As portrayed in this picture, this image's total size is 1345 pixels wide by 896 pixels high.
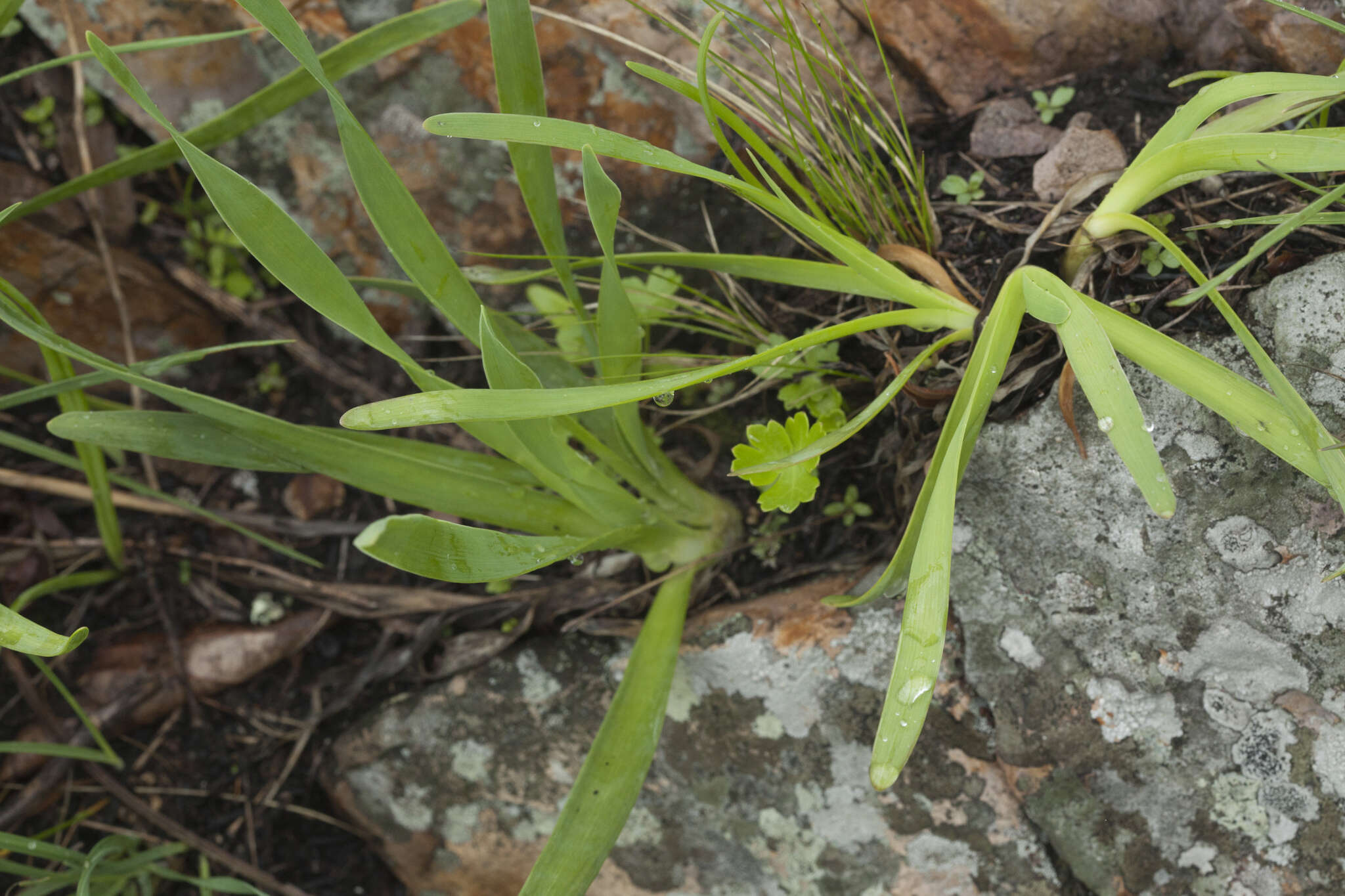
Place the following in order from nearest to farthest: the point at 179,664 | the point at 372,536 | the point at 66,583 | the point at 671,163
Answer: the point at 372,536 → the point at 671,163 → the point at 66,583 → the point at 179,664

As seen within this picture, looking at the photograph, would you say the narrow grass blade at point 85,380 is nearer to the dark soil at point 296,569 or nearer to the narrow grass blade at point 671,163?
the narrow grass blade at point 671,163

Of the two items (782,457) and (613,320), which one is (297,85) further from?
(782,457)

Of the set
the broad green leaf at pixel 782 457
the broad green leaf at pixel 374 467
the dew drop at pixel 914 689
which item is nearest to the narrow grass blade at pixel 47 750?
the broad green leaf at pixel 374 467

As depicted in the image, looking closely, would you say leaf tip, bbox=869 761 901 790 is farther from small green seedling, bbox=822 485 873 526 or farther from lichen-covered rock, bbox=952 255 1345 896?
small green seedling, bbox=822 485 873 526

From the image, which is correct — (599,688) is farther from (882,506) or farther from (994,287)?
(994,287)

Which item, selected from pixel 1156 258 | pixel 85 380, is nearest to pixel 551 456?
pixel 85 380

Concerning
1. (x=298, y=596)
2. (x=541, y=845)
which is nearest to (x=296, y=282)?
(x=298, y=596)
